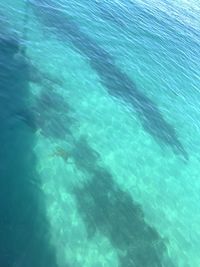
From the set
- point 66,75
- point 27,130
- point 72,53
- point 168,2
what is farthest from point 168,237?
point 168,2

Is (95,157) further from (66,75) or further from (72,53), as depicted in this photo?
(72,53)

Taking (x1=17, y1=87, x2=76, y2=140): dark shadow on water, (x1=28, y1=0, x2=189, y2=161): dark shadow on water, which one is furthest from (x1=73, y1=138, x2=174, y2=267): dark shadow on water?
(x1=28, y1=0, x2=189, y2=161): dark shadow on water

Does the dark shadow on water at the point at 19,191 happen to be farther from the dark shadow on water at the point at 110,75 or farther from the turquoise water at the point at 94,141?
the dark shadow on water at the point at 110,75

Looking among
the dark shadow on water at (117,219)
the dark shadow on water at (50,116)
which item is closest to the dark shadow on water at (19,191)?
the dark shadow on water at (50,116)

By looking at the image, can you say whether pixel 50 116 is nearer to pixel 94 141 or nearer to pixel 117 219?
pixel 94 141

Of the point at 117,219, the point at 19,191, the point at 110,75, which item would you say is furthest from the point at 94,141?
the point at 110,75
